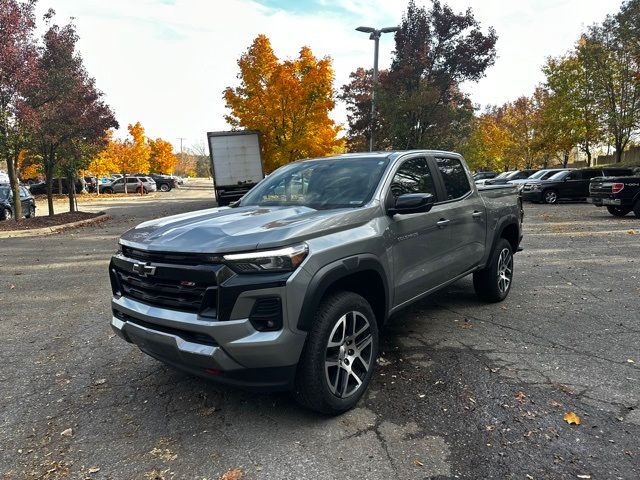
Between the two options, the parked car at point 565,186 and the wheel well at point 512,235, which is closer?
the wheel well at point 512,235

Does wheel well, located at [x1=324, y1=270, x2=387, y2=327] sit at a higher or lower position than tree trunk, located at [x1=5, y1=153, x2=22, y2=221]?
lower

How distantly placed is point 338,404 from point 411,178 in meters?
2.15

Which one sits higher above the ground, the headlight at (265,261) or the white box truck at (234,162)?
the white box truck at (234,162)

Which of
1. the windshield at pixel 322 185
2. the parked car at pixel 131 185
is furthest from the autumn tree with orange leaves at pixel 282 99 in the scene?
the parked car at pixel 131 185

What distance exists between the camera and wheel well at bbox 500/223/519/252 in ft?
19.3

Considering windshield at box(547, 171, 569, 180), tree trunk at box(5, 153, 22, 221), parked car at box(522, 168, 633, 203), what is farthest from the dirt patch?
windshield at box(547, 171, 569, 180)

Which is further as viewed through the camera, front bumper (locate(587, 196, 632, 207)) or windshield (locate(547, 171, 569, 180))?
windshield (locate(547, 171, 569, 180))

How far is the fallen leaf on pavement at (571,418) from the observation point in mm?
3016

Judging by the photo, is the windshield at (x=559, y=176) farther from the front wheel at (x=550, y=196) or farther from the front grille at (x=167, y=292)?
the front grille at (x=167, y=292)

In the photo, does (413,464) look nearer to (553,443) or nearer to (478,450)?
(478,450)

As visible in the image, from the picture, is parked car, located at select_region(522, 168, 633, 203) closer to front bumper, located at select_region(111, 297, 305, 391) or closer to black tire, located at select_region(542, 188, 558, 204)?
black tire, located at select_region(542, 188, 558, 204)

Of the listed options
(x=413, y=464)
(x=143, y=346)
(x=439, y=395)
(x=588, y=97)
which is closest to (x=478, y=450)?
(x=413, y=464)

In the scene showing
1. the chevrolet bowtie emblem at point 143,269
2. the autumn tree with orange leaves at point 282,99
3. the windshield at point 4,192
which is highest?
the autumn tree with orange leaves at point 282,99

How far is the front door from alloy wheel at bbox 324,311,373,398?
0.53m
